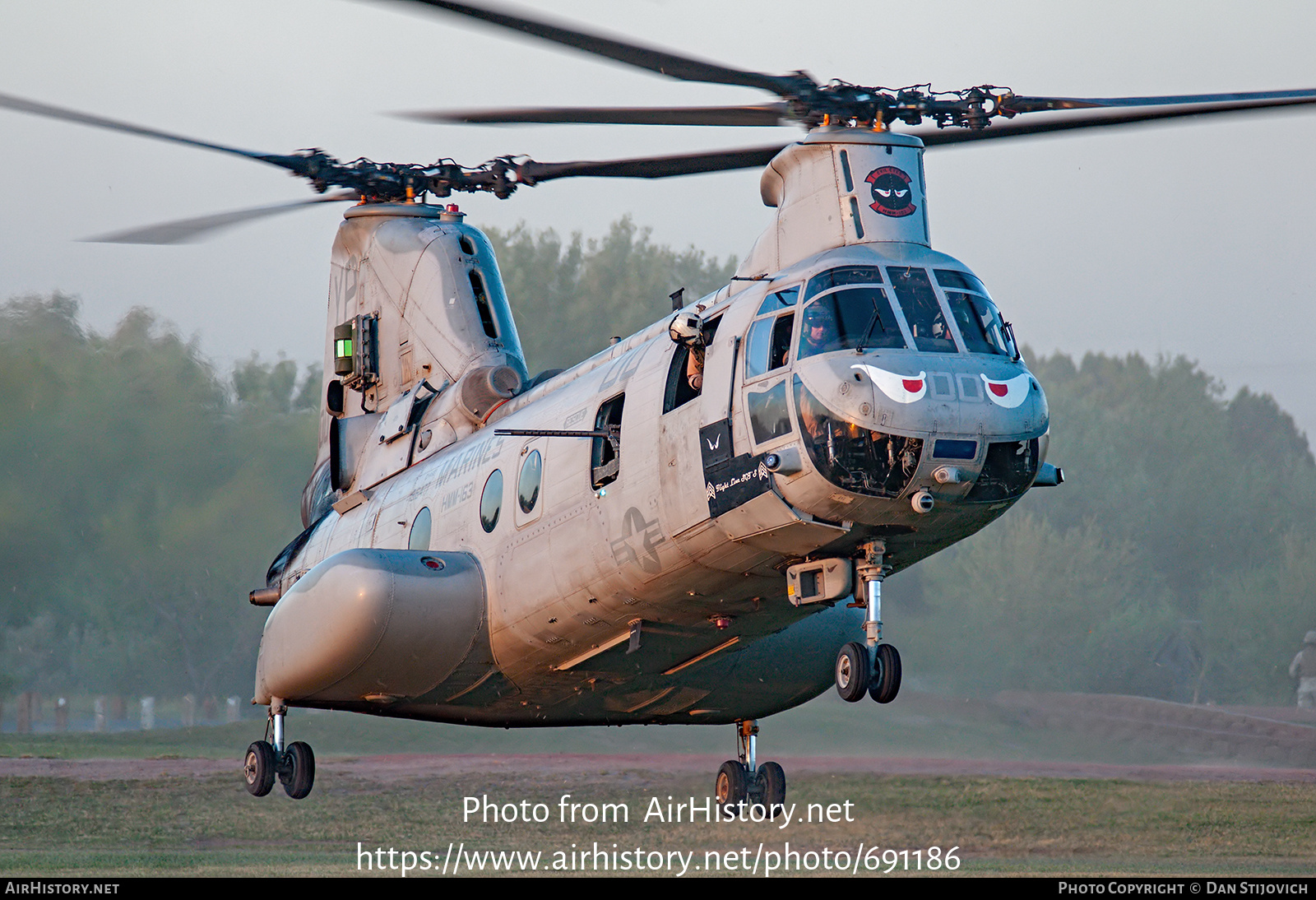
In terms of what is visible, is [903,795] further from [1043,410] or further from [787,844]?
[1043,410]

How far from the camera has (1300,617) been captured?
37250mm

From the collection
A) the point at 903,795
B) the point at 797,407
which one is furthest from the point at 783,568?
the point at 903,795

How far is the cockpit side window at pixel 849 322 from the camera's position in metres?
10.4

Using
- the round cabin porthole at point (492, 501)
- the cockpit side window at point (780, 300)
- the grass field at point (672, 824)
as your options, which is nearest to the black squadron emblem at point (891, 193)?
the cockpit side window at point (780, 300)

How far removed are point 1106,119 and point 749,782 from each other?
7.81 metres

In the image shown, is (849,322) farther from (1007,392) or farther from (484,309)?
(484,309)

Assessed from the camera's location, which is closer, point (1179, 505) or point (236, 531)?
point (236, 531)

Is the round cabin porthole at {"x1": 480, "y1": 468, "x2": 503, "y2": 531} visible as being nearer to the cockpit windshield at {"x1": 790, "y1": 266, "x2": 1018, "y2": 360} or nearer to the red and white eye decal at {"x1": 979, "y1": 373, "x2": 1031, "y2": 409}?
the cockpit windshield at {"x1": 790, "y1": 266, "x2": 1018, "y2": 360}

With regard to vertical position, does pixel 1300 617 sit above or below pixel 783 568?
above

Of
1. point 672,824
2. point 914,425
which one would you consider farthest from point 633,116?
point 672,824

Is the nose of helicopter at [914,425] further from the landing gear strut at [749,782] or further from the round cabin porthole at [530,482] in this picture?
the landing gear strut at [749,782]

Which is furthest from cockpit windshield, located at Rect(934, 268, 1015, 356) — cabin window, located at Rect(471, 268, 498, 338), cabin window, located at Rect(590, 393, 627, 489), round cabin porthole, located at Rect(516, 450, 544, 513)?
cabin window, located at Rect(471, 268, 498, 338)

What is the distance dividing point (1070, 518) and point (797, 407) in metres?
35.6

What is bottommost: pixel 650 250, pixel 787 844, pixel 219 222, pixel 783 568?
pixel 787 844
